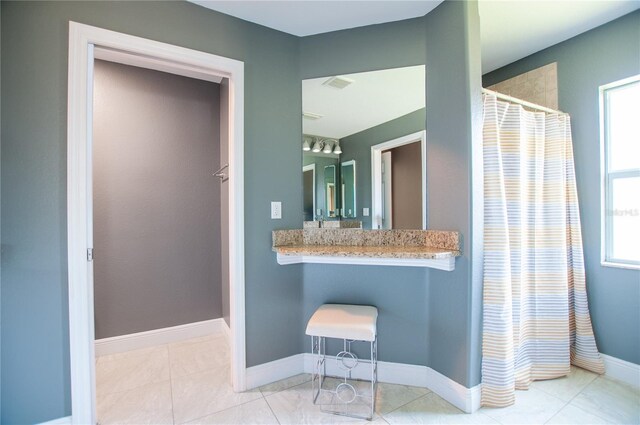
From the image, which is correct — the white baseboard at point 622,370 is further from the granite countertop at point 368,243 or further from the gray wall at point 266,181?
the granite countertop at point 368,243

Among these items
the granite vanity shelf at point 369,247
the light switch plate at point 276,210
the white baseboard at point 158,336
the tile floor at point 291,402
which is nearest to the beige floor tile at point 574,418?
the tile floor at point 291,402

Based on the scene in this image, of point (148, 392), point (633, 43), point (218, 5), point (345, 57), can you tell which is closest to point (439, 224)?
point (345, 57)

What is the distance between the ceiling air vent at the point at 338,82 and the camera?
2.01 metres

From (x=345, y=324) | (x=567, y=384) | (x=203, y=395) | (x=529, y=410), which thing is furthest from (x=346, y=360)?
(x=567, y=384)

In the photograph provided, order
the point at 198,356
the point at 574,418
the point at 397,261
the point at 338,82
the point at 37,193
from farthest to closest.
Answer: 1. the point at 198,356
2. the point at 338,82
3. the point at 397,261
4. the point at 574,418
5. the point at 37,193

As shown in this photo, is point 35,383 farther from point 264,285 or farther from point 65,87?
point 65,87

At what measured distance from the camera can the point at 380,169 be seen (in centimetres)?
208

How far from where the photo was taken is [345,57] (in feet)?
6.52

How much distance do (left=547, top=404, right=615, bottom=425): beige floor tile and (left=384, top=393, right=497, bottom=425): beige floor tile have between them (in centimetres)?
36

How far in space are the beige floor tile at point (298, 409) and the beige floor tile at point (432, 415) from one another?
0.68 ft

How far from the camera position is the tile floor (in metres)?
1.59

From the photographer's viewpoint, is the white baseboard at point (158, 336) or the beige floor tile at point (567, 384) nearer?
the beige floor tile at point (567, 384)

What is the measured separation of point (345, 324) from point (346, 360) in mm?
560

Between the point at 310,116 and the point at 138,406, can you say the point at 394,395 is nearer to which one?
the point at 138,406
